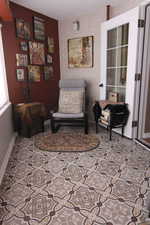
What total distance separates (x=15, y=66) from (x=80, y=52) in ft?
5.05

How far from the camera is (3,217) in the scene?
141cm

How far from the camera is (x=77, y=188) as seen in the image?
5.68ft

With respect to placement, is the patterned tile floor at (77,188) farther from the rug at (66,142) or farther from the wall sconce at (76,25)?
the wall sconce at (76,25)

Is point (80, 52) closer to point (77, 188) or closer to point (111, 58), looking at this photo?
point (111, 58)

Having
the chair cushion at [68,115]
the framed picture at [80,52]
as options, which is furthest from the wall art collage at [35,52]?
the chair cushion at [68,115]

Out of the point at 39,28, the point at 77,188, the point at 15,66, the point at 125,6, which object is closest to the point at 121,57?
the point at 125,6

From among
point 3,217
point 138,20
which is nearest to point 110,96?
point 138,20

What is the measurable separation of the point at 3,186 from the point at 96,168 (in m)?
1.11

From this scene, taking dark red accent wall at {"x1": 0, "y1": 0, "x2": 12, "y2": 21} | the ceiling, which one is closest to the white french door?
the ceiling

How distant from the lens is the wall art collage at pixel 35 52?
124 inches

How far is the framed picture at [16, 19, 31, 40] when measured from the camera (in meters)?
3.02

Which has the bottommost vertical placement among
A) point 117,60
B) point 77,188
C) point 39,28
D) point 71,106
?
point 77,188

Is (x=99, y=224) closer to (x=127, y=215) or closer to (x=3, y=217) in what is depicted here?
(x=127, y=215)

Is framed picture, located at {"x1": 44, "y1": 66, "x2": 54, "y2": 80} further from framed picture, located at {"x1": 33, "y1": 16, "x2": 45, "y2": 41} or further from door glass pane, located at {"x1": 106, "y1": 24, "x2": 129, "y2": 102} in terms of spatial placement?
door glass pane, located at {"x1": 106, "y1": 24, "x2": 129, "y2": 102}
